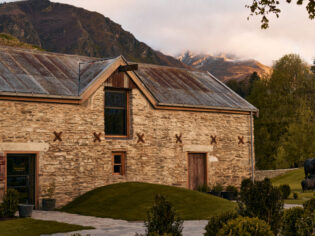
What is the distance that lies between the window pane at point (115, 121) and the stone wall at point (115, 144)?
0.49m

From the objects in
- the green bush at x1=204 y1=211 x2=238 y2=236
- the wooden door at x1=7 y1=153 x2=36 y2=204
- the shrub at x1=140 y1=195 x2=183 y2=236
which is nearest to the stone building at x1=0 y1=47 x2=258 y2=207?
the wooden door at x1=7 y1=153 x2=36 y2=204

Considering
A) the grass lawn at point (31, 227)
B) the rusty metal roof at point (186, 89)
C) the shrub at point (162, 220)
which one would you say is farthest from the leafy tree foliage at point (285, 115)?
the shrub at point (162, 220)

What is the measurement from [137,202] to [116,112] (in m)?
6.16

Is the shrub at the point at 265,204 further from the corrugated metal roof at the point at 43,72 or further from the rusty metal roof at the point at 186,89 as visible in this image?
the rusty metal roof at the point at 186,89

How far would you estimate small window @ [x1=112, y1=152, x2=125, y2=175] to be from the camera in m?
25.4

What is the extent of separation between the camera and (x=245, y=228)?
33.0 feet

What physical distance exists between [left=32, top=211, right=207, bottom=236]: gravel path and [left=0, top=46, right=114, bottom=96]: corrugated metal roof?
5571 millimetres

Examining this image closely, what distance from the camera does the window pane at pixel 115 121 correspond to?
82.9ft

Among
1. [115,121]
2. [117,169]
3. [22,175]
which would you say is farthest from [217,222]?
[115,121]

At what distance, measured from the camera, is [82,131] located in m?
23.8

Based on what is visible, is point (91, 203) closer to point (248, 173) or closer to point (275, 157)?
point (248, 173)

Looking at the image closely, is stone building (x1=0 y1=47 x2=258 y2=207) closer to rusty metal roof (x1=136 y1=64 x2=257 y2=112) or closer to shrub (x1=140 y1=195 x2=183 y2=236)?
rusty metal roof (x1=136 y1=64 x2=257 y2=112)

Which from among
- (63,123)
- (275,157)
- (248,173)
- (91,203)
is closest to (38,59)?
(63,123)

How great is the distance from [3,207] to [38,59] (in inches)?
357
